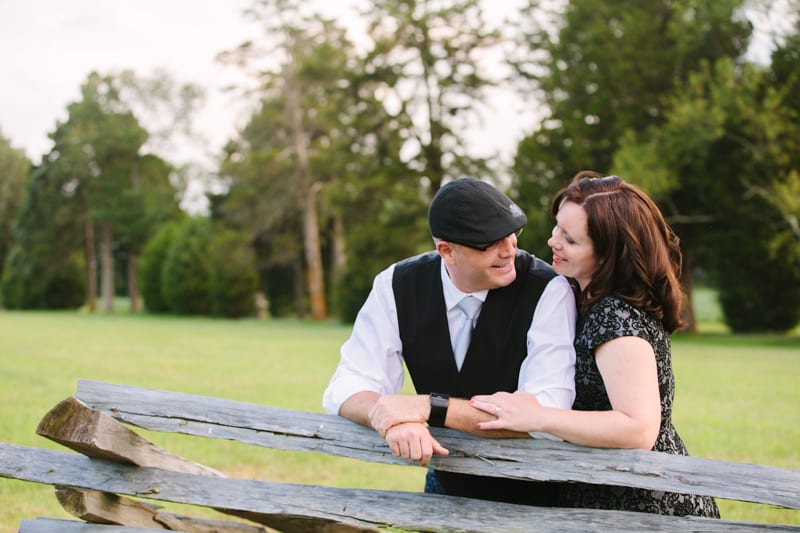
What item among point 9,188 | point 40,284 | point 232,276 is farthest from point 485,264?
point 9,188

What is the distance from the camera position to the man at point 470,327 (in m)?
3.00

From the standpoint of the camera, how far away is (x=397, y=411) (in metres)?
2.79

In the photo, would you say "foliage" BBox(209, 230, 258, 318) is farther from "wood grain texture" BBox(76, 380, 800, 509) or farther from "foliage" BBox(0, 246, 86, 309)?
"wood grain texture" BBox(76, 380, 800, 509)

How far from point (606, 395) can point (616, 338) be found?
270mm

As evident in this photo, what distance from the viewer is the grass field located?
7023mm

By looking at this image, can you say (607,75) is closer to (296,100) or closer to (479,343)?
(296,100)

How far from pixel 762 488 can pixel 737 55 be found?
99.1ft

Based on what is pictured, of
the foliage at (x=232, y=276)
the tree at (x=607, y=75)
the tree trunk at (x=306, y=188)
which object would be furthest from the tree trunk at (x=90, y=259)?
the tree at (x=607, y=75)

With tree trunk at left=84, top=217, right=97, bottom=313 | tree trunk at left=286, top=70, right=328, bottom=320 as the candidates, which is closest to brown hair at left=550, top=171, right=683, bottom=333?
tree trunk at left=286, top=70, right=328, bottom=320

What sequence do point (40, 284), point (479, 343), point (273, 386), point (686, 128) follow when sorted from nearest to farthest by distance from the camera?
point (479, 343) < point (273, 386) < point (686, 128) < point (40, 284)

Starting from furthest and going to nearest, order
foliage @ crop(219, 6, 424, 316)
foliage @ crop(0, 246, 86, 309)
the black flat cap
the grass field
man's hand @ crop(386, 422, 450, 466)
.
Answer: foliage @ crop(0, 246, 86, 309), foliage @ crop(219, 6, 424, 316), the grass field, the black flat cap, man's hand @ crop(386, 422, 450, 466)

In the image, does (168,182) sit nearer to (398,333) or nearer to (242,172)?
(242,172)

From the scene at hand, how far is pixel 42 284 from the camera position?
5375 centimetres

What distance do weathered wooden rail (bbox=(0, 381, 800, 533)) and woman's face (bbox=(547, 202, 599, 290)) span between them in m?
0.69
